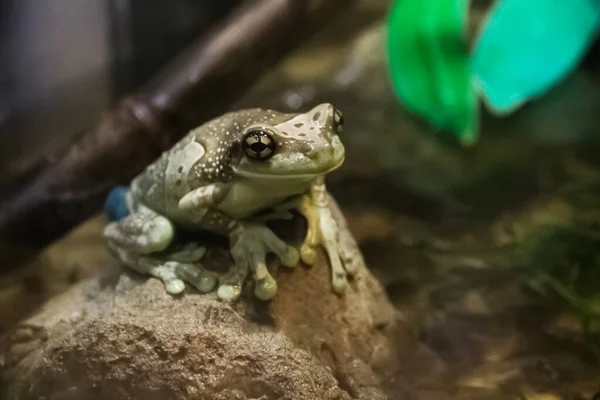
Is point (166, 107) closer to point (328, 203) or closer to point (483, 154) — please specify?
point (328, 203)

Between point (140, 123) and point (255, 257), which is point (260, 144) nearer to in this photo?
point (255, 257)

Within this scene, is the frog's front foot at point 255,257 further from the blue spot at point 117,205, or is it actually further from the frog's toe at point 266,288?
the blue spot at point 117,205

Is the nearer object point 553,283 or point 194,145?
point 194,145

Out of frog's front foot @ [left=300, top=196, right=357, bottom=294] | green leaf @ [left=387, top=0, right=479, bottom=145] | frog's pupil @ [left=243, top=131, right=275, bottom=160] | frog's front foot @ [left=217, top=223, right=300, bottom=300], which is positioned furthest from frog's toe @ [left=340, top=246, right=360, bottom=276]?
green leaf @ [left=387, top=0, right=479, bottom=145]

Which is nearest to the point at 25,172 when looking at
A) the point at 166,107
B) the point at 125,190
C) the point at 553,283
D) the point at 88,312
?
the point at 166,107

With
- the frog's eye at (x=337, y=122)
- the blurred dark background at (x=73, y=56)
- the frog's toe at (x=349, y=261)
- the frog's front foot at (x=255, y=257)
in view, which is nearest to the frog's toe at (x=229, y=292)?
the frog's front foot at (x=255, y=257)

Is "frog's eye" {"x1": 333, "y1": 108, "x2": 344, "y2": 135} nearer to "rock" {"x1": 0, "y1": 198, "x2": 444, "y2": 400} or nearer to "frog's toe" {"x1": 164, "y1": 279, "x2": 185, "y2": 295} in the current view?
"rock" {"x1": 0, "y1": 198, "x2": 444, "y2": 400}
